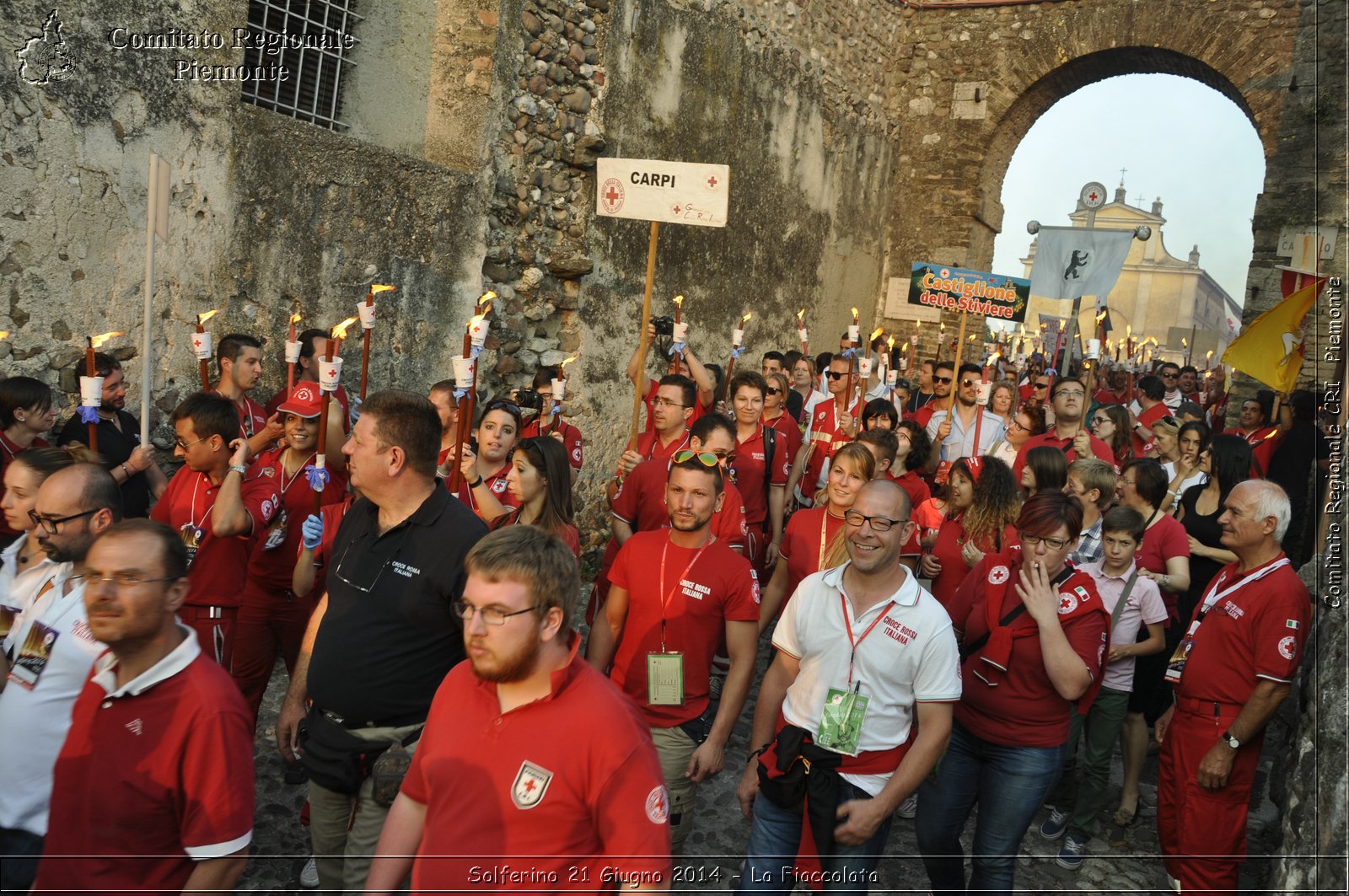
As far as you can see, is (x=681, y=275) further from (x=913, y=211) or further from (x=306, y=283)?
(x=913, y=211)

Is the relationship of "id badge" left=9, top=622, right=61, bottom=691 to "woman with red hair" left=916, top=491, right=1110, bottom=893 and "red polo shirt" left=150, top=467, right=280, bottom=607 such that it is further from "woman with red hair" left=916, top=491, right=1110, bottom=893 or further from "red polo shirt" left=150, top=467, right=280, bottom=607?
"woman with red hair" left=916, top=491, right=1110, bottom=893

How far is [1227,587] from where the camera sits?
183 inches

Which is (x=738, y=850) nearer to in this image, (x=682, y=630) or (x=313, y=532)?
(x=682, y=630)

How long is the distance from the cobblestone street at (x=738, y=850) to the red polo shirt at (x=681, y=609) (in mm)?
879

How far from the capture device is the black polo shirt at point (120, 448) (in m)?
5.52

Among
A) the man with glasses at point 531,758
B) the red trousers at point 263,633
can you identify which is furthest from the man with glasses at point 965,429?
the man with glasses at point 531,758

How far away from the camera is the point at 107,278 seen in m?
6.46

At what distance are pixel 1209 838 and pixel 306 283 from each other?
21.1 ft

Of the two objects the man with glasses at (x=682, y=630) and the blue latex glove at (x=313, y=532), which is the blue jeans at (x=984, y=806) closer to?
the man with glasses at (x=682, y=630)

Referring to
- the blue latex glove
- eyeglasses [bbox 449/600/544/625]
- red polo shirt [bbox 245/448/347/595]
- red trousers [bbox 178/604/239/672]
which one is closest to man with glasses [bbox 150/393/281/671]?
red trousers [bbox 178/604/239/672]

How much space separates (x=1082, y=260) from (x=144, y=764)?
38.5 ft

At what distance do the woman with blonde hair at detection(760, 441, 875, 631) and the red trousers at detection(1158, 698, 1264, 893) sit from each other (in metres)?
1.69

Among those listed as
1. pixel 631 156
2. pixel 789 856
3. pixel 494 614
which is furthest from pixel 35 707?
pixel 631 156

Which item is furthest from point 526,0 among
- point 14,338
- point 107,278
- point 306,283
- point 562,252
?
point 14,338
